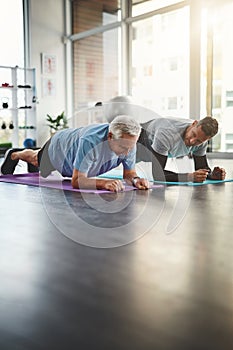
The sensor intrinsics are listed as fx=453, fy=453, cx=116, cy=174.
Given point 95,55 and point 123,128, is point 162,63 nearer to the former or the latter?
point 95,55

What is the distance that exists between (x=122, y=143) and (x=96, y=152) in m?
0.20

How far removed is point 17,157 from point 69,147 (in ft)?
2.98

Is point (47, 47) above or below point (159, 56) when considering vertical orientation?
above

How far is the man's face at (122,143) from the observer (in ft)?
9.10

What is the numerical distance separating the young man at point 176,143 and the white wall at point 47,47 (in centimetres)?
542

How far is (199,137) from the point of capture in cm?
318

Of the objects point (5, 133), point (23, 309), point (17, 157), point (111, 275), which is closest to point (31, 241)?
point (111, 275)

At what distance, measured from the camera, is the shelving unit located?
8.16 metres

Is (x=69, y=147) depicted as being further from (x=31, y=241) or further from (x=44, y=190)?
(x=31, y=241)

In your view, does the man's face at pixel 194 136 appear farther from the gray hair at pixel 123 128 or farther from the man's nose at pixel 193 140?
the gray hair at pixel 123 128

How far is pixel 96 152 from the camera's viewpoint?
2.88m

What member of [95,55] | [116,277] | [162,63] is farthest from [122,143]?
[95,55]

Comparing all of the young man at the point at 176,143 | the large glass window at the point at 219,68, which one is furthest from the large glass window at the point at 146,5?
the young man at the point at 176,143

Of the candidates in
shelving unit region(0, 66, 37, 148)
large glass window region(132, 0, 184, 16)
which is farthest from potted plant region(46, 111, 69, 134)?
large glass window region(132, 0, 184, 16)
